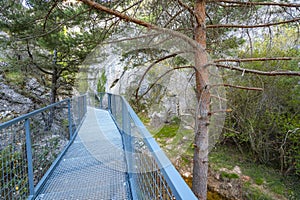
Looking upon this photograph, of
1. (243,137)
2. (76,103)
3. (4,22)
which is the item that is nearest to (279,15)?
(243,137)

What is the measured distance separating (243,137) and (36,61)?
7.22 meters

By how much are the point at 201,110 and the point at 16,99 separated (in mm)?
6735

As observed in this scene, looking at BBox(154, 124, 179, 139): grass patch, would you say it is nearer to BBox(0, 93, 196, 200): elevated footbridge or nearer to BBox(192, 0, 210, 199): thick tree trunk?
BBox(192, 0, 210, 199): thick tree trunk

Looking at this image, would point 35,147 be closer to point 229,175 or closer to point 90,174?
point 90,174

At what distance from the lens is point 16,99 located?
21.3 feet

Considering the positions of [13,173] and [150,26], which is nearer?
[13,173]

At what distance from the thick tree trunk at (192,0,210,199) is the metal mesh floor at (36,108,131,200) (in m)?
1.26

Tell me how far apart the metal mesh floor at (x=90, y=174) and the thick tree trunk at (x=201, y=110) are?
1255 mm

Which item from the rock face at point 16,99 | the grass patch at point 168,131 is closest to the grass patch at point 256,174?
the grass patch at point 168,131

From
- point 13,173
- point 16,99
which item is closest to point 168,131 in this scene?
point 13,173

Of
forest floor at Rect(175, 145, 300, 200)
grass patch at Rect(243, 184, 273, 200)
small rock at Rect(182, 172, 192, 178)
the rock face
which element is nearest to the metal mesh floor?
small rock at Rect(182, 172, 192, 178)

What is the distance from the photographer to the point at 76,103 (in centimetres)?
470

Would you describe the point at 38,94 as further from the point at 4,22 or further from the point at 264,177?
the point at 264,177

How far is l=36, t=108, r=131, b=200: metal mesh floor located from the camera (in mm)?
1976
